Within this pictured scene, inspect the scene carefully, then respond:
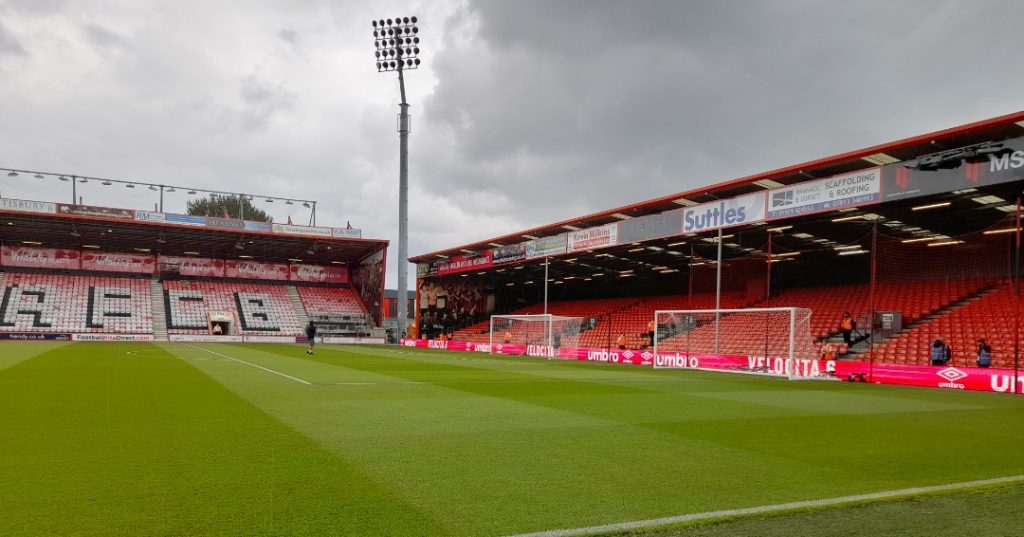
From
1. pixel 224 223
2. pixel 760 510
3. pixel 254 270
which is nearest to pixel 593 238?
pixel 760 510

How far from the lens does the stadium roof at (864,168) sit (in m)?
16.9

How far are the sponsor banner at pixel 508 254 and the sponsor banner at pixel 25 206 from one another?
2860 centimetres

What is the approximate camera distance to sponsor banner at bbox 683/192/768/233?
2184 cm

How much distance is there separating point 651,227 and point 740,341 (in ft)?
19.7

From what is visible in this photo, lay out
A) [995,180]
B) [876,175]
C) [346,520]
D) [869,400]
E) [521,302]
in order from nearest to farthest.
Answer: [346,520]
[869,400]
[995,180]
[876,175]
[521,302]

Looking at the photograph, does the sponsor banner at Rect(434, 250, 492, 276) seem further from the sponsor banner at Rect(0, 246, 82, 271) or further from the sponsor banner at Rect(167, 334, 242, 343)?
the sponsor banner at Rect(0, 246, 82, 271)

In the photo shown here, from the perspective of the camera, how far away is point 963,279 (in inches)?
950

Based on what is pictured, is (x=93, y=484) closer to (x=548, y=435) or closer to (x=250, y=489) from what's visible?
(x=250, y=489)

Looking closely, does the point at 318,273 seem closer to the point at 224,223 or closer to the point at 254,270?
the point at 254,270

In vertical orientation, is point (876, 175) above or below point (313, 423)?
above

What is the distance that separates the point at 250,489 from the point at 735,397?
1005cm

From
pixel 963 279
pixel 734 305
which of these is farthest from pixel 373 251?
pixel 963 279

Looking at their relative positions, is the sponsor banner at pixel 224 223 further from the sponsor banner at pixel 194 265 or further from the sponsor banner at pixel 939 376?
the sponsor banner at pixel 939 376

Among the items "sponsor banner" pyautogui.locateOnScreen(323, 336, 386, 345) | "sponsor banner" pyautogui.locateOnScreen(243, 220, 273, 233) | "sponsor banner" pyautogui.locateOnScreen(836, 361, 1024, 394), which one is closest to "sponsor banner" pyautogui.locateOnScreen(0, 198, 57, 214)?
"sponsor banner" pyautogui.locateOnScreen(243, 220, 273, 233)
